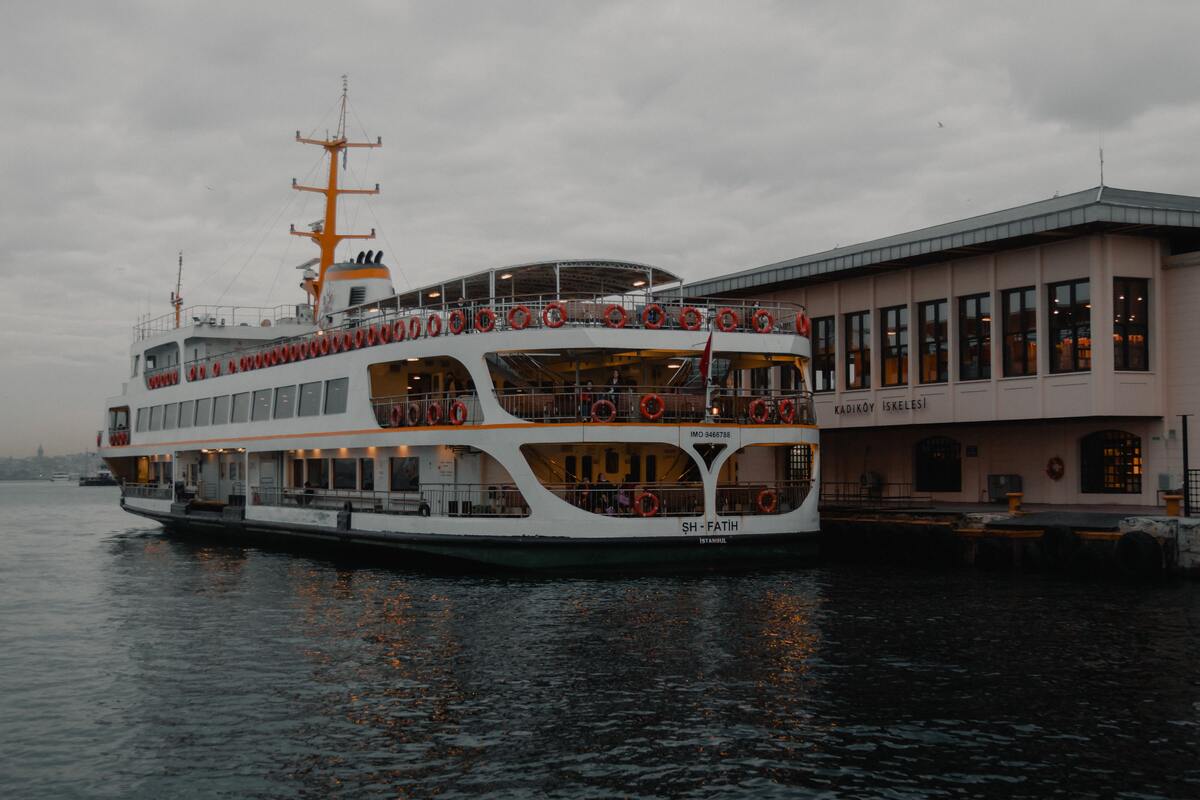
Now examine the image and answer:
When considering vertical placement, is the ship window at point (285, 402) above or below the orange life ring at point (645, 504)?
above

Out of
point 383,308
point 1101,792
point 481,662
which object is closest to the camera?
point 1101,792

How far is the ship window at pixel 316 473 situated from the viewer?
132 feet

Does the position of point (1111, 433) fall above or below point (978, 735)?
above

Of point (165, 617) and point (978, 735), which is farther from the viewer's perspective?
point (165, 617)

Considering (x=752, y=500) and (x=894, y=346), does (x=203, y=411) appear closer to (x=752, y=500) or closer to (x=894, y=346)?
(x=752, y=500)

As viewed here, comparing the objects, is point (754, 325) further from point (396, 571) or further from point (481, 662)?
point (481, 662)

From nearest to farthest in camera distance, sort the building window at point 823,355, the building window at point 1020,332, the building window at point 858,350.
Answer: the building window at point 1020,332
the building window at point 858,350
the building window at point 823,355

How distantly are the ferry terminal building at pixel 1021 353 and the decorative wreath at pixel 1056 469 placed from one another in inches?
2.6

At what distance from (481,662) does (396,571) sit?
13.5 m

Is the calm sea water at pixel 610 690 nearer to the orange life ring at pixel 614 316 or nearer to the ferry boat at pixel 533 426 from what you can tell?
the ferry boat at pixel 533 426

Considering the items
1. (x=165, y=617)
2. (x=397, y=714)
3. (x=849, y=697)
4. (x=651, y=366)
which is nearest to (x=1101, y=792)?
(x=849, y=697)

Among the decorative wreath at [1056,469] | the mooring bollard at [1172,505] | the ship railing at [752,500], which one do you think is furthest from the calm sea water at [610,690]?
the decorative wreath at [1056,469]

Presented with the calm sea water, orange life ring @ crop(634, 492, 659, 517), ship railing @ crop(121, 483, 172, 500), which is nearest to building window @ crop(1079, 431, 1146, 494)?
the calm sea water

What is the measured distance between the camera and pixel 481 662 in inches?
754
